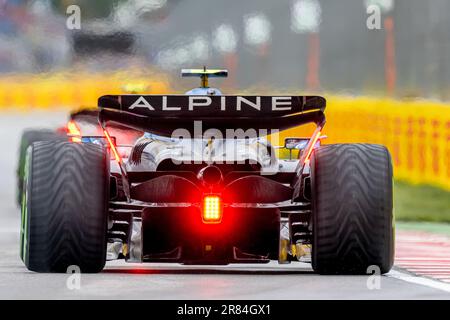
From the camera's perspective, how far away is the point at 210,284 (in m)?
11.6

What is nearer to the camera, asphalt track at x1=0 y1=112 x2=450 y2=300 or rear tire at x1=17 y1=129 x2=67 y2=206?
asphalt track at x1=0 y1=112 x2=450 y2=300

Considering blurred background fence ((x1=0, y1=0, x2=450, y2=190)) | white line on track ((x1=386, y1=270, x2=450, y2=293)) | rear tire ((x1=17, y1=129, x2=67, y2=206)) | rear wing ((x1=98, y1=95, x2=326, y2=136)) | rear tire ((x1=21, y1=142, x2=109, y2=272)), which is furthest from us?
rear tire ((x1=17, y1=129, x2=67, y2=206))

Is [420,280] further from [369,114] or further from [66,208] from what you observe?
[369,114]

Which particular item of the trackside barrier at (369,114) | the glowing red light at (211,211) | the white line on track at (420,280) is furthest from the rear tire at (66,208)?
the trackside barrier at (369,114)

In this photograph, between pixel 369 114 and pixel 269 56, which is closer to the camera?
pixel 269 56

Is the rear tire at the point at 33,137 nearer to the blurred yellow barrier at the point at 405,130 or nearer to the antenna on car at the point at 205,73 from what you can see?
the blurred yellow barrier at the point at 405,130

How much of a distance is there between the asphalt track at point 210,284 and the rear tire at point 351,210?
149mm

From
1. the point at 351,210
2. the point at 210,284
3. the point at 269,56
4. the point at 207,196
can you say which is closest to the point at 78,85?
the point at 269,56

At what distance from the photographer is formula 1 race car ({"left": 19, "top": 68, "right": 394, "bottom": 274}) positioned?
12.0m

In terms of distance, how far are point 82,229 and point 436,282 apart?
100 inches

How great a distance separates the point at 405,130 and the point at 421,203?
119 inches

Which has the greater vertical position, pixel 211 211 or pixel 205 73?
pixel 205 73

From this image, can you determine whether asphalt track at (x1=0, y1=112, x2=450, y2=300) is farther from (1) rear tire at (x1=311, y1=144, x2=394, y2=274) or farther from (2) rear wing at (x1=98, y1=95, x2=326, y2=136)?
(2) rear wing at (x1=98, y1=95, x2=326, y2=136)

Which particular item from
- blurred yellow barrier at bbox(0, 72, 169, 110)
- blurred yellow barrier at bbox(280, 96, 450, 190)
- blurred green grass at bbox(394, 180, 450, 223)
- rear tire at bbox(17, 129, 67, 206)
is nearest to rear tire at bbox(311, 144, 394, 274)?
blurred yellow barrier at bbox(0, 72, 169, 110)
